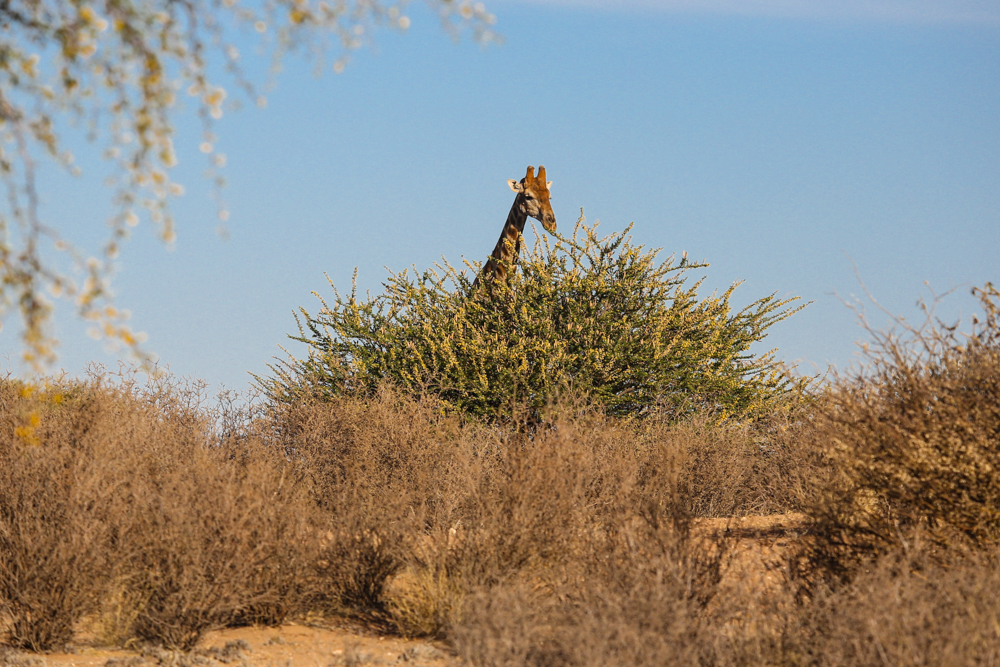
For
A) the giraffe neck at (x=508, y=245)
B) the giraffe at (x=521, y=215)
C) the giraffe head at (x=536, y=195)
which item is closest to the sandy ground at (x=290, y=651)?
the giraffe neck at (x=508, y=245)

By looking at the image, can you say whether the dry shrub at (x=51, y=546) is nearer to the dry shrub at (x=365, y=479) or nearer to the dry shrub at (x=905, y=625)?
the dry shrub at (x=365, y=479)

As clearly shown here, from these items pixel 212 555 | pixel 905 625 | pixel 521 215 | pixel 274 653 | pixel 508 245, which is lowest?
pixel 274 653

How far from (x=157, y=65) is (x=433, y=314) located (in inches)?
541

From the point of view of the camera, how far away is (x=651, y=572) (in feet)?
22.5

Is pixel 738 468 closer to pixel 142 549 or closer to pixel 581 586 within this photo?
pixel 581 586

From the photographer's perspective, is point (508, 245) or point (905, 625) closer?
point (905, 625)

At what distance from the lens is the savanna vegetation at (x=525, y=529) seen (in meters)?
5.93

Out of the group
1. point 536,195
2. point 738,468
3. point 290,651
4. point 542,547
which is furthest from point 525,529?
point 536,195

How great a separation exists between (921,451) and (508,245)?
13.7 m

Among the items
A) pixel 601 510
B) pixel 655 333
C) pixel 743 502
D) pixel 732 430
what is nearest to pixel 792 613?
pixel 601 510

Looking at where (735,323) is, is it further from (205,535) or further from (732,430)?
(205,535)

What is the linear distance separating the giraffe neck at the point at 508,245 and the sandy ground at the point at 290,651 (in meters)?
11.4

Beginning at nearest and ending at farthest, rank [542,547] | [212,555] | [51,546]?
[212,555] < [51,546] < [542,547]

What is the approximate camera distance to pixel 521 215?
2092cm
